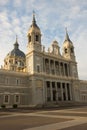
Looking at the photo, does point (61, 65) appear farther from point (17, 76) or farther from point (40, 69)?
point (17, 76)

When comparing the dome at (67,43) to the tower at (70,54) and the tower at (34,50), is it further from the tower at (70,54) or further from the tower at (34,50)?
the tower at (34,50)

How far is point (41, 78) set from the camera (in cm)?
5581

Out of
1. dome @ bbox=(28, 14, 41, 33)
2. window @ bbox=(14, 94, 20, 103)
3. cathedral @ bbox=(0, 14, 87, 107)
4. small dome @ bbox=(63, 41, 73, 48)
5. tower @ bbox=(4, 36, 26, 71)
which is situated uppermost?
dome @ bbox=(28, 14, 41, 33)

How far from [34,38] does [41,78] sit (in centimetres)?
1577

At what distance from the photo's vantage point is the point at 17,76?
5244 cm

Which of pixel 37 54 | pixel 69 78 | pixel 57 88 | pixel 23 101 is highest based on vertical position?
pixel 37 54

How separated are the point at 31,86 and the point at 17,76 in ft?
19.5

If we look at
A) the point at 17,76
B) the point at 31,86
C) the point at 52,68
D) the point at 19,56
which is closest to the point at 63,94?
the point at 52,68

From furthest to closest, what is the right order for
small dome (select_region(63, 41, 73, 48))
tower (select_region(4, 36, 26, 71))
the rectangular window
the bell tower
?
tower (select_region(4, 36, 26, 71)), small dome (select_region(63, 41, 73, 48)), the bell tower, the rectangular window

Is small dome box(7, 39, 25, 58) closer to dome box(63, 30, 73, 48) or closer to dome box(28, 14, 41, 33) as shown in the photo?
dome box(63, 30, 73, 48)

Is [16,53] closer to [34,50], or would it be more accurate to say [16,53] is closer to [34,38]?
[34,38]

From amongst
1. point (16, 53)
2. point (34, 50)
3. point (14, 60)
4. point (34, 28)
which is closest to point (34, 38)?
point (34, 28)

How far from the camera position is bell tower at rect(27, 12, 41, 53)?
192 feet

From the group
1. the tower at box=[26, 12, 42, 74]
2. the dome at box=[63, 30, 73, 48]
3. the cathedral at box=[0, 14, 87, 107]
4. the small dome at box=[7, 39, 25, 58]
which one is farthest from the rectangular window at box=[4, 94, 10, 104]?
the small dome at box=[7, 39, 25, 58]
